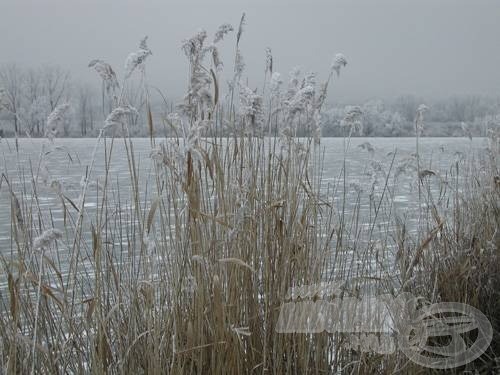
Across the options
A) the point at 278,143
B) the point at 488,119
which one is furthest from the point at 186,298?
the point at 488,119

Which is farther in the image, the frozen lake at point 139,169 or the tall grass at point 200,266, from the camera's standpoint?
the frozen lake at point 139,169

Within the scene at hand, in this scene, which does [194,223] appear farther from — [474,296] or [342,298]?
[474,296]

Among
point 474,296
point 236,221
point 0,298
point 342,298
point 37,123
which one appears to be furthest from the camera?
point 474,296

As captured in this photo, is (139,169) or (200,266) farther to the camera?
(139,169)

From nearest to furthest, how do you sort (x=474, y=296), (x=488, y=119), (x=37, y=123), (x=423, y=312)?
(x=37, y=123), (x=423, y=312), (x=474, y=296), (x=488, y=119)

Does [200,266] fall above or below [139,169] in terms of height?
below

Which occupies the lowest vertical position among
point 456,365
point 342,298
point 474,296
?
point 456,365

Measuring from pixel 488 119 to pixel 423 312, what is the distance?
3.27 meters

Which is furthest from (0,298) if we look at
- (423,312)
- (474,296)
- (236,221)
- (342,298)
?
(474,296)

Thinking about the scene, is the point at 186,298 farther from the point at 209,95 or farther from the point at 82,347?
the point at 209,95

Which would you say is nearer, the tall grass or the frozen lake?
the tall grass

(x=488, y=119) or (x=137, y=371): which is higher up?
(x=488, y=119)

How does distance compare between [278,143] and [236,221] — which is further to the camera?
[278,143]

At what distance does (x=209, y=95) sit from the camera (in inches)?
54.1
